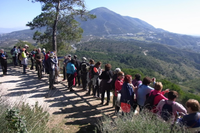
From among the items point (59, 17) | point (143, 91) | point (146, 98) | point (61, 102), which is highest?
point (59, 17)

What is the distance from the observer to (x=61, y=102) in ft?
16.8

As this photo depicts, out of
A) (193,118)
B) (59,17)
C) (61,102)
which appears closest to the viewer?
(193,118)

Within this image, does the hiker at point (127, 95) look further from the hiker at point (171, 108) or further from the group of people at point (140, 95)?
the hiker at point (171, 108)

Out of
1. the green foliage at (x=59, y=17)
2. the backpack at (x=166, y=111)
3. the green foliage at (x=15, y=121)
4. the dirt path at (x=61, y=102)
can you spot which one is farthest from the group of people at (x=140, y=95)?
the green foliage at (x=59, y=17)

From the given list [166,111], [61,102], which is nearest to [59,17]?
[61,102]

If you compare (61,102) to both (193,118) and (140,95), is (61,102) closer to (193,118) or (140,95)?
(140,95)

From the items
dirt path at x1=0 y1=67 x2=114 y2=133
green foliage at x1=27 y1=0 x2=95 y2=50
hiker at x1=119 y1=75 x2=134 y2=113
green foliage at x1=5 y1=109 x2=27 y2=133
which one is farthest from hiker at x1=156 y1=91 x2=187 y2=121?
green foliage at x1=27 y1=0 x2=95 y2=50

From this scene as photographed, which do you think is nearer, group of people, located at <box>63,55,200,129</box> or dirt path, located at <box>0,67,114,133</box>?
group of people, located at <box>63,55,200,129</box>

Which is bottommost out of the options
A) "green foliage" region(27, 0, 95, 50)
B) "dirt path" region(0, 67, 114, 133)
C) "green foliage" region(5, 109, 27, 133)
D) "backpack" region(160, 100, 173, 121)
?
"dirt path" region(0, 67, 114, 133)

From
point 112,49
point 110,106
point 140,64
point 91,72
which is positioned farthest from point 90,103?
point 112,49

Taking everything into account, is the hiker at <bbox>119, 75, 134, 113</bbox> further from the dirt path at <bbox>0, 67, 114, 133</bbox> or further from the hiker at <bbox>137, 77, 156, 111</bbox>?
the dirt path at <bbox>0, 67, 114, 133</bbox>

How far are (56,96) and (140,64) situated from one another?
90.3 meters

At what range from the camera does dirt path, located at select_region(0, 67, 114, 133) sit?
384cm

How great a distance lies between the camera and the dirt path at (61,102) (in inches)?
151
